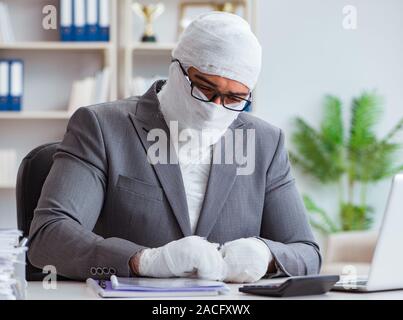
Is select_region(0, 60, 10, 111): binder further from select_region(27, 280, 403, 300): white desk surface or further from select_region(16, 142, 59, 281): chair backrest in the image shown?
select_region(27, 280, 403, 300): white desk surface

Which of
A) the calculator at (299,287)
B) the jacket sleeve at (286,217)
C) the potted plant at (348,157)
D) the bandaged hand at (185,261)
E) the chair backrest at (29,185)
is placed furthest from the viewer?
the potted plant at (348,157)

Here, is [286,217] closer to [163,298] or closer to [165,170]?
[165,170]

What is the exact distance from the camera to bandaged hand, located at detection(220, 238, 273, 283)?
1.63 meters

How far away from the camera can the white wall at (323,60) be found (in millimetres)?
5047

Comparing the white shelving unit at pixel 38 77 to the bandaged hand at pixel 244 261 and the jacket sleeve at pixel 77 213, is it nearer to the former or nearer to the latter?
the jacket sleeve at pixel 77 213

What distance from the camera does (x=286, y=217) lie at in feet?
6.64

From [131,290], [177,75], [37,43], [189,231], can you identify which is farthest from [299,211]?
[37,43]

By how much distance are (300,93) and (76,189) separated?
3429 mm

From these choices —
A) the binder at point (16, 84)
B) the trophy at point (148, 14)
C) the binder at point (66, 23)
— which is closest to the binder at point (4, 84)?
the binder at point (16, 84)

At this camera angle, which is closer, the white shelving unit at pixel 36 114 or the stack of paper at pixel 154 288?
the stack of paper at pixel 154 288

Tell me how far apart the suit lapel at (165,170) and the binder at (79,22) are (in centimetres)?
258

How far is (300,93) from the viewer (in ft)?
16.7

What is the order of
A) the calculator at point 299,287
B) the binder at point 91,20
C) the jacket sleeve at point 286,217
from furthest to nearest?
the binder at point 91,20
the jacket sleeve at point 286,217
the calculator at point 299,287
